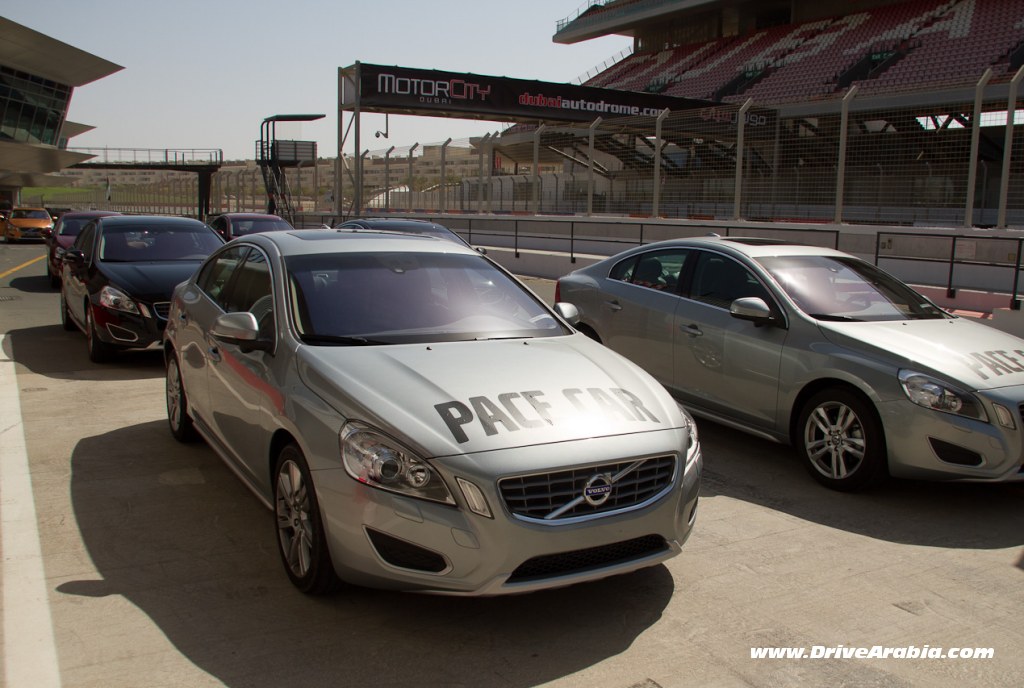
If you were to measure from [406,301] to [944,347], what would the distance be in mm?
3427

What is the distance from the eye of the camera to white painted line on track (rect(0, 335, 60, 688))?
322 centimetres

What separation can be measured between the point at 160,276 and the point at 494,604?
6.68 metres

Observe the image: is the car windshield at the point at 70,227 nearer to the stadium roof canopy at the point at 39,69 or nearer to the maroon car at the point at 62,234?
the maroon car at the point at 62,234

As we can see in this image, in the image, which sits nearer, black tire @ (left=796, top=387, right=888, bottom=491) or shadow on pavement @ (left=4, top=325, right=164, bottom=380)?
black tire @ (left=796, top=387, right=888, bottom=491)

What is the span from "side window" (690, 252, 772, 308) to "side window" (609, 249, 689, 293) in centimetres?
21

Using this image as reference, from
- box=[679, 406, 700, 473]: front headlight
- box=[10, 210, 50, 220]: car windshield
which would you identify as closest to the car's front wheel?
box=[679, 406, 700, 473]: front headlight

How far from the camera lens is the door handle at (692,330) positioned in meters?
6.67

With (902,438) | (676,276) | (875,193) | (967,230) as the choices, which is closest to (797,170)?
(875,193)

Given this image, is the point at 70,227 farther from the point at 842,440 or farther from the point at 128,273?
the point at 842,440

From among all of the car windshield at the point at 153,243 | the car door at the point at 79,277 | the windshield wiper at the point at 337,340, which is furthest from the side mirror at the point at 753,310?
the car door at the point at 79,277

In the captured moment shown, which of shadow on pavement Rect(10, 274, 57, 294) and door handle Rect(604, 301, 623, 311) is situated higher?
door handle Rect(604, 301, 623, 311)

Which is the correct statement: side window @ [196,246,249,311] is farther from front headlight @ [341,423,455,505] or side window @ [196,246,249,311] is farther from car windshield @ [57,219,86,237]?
car windshield @ [57,219,86,237]

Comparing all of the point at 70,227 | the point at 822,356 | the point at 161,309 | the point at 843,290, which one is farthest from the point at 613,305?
the point at 70,227

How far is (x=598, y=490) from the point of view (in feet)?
11.4
